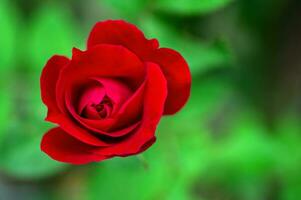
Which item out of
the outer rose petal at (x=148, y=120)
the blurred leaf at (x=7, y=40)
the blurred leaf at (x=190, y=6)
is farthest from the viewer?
the blurred leaf at (x=7, y=40)

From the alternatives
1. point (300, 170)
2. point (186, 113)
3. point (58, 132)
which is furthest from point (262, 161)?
point (58, 132)

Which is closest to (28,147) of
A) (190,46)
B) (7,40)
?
(7,40)

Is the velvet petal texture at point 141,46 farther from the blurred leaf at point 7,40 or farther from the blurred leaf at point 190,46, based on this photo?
the blurred leaf at point 7,40

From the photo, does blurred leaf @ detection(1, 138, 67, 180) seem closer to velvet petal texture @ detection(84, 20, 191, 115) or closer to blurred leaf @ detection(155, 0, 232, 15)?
blurred leaf @ detection(155, 0, 232, 15)

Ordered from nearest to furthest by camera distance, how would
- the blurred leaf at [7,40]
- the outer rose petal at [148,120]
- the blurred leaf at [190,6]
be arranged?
1. the outer rose petal at [148,120]
2. the blurred leaf at [190,6]
3. the blurred leaf at [7,40]

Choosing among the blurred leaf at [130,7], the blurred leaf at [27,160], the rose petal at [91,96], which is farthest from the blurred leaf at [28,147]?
the rose petal at [91,96]

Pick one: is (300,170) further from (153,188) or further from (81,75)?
(81,75)

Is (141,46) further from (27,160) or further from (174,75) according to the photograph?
(27,160)

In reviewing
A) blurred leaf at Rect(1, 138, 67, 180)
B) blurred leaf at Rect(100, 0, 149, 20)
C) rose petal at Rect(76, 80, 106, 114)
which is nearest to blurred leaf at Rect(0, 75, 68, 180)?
blurred leaf at Rect(1, 138, 67, 180)
